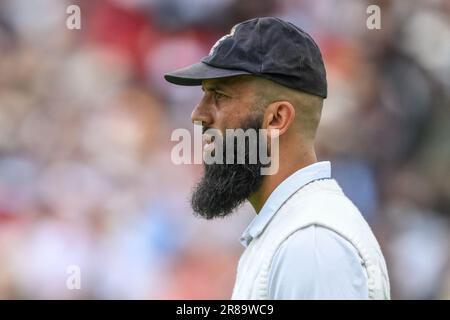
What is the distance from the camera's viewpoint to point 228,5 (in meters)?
4.29

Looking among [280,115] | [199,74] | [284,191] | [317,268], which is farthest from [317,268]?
[199,74]

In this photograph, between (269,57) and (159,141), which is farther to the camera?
(159,141)

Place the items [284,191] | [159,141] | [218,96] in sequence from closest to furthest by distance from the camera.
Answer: [284,191] → [218,96] → [159,141]

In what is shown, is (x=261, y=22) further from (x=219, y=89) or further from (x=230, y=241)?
(x=230, y=241)

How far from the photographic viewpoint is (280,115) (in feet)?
5.52

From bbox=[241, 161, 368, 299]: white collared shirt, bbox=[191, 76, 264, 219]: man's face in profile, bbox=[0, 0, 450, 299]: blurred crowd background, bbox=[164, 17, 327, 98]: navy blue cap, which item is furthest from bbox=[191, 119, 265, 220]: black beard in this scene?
bbox=[0, 0, 450, 299]: blurred crowd background

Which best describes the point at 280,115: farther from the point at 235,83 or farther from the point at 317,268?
the point at 317,268

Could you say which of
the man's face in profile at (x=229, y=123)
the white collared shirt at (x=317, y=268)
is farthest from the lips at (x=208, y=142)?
the white collared shirt at (x=317, y=268)

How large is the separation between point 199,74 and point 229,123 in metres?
0.12

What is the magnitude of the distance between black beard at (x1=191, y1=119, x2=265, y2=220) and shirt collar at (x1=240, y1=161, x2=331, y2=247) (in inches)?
3.6

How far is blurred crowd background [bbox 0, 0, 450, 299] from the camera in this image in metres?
3.93

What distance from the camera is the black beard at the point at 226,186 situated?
→ 5.63ft

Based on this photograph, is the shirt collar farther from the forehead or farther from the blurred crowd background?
the blurred crowd background
